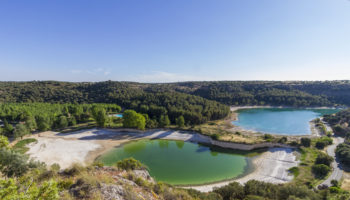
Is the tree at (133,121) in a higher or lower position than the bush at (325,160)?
higher

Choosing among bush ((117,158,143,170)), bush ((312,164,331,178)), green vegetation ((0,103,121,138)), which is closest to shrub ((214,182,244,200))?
bush ((117,158,143,170))

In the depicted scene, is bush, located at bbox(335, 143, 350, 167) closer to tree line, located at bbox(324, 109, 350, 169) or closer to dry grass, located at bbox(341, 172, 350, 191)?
tree line, located at bbox(324, 109, 350, 169)

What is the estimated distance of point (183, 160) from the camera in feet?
96.7

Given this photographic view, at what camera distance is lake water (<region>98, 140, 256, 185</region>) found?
78.4 ft

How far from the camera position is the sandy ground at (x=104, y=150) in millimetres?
24312

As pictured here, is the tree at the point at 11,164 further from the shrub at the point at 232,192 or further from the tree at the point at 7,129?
the tree at the point at 7,129

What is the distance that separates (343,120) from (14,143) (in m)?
93.5

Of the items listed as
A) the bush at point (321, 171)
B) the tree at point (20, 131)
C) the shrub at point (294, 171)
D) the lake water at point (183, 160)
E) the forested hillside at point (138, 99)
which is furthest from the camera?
the forested hillside at point (138, 99)

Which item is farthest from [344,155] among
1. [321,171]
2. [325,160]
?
[321,171]

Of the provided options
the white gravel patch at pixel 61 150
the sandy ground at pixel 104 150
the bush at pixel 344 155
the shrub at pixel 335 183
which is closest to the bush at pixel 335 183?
the shrub at pixel 335 183

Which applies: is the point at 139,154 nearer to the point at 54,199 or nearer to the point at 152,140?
the point at 152,140

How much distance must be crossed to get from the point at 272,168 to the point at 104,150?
32437 mm

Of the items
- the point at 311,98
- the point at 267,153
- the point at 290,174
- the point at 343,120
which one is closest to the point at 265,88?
the point at 311,98

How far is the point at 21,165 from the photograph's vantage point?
1385 cm
